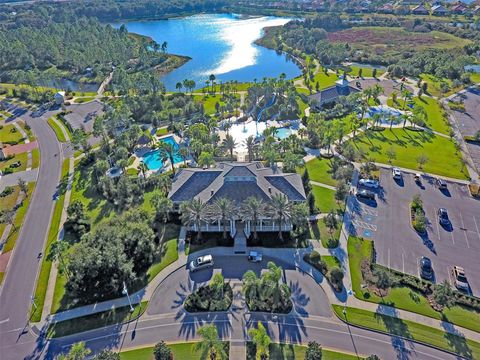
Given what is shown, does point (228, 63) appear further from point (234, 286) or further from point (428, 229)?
point (234, 286)

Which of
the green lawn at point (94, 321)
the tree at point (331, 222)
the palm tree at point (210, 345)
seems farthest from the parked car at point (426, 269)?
the green lawn at point (94, 321)

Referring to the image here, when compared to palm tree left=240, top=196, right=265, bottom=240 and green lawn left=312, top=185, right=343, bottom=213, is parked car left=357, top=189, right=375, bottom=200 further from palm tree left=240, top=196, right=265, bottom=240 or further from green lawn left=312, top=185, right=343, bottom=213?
palm tree left=240, top=196, right=265, bottom=240

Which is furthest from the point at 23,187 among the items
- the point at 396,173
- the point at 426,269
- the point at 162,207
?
the point at 396,173

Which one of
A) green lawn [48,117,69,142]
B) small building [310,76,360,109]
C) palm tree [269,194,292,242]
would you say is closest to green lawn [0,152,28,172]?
green lawn [48,117,69,142]

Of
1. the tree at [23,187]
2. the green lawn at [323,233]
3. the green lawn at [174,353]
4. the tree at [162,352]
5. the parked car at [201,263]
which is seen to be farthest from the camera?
the tree at [23,187]

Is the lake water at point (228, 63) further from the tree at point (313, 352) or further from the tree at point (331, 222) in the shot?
the tree at point (313, 352)

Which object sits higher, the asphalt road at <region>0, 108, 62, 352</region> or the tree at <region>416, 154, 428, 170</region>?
the tree at <region>416, 154, 428, 170</region>

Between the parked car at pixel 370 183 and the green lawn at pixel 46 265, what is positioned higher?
the parked car at pixel 370 183
